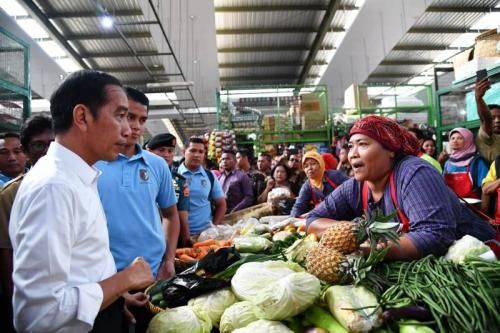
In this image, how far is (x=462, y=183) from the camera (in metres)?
4.44

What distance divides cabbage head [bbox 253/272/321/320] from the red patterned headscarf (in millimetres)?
866

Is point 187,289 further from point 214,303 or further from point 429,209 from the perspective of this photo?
point 429,209

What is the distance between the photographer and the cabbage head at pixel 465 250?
61.2 inches

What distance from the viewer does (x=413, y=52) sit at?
517 inches

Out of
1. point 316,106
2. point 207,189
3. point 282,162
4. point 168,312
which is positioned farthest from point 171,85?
point 168,312

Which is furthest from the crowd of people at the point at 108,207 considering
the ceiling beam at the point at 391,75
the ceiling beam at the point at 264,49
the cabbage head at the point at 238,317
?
the ceiling beam at the point at 391,75

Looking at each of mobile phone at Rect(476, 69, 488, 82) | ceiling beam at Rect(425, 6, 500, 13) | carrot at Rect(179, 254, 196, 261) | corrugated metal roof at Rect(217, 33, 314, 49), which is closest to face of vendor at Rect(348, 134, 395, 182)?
carrot at Rect(179, 254, 196, 261)

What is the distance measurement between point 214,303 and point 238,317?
18 cm

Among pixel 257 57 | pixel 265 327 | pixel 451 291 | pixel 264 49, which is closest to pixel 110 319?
pixel 265 327

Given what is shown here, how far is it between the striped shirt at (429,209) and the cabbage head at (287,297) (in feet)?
1.77

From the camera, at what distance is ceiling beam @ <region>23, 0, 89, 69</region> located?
8.46 metres

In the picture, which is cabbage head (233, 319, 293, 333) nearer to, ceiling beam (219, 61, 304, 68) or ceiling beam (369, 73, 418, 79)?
ceiling beam (219, 61, 304, 68)

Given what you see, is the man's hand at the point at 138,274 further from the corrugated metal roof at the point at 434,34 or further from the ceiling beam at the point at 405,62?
the ceiling beam at the point at 405,62

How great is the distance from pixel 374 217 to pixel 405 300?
1.34ft
